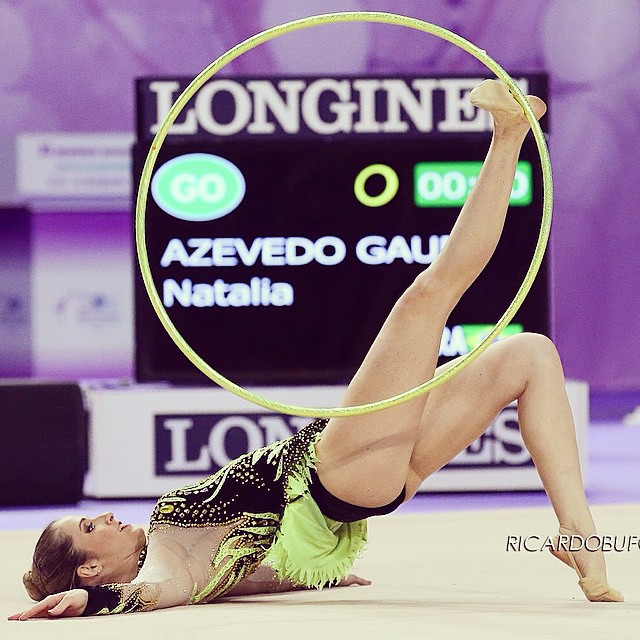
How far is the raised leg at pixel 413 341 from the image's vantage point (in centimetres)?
201

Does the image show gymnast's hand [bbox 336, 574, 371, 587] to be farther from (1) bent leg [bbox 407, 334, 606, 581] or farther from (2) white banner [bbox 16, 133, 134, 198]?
(2) white banner [bbox 16, 133, 134, 198]

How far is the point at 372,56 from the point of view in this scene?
6.16 meters

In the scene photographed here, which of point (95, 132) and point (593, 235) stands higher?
point (95, 132)

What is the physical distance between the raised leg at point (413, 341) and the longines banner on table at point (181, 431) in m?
1.69

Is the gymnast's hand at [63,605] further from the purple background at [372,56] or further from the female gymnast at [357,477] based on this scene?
the purple background at [372,56]

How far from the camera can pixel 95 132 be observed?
20.1ft

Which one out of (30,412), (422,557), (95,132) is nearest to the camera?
(422,557)

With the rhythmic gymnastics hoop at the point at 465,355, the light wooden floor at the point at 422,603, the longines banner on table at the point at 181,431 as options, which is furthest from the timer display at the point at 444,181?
the rhythmic gymnastics hoop at the point at 465,355

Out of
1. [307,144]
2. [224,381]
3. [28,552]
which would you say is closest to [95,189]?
[307,144]

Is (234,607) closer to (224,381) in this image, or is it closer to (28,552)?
(224,381)

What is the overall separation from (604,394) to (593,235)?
850 mm

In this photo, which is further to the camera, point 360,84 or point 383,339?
point 360,84

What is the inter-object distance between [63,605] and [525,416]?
0.84m

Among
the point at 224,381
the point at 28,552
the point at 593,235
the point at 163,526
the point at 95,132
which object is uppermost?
the point at 95,132
